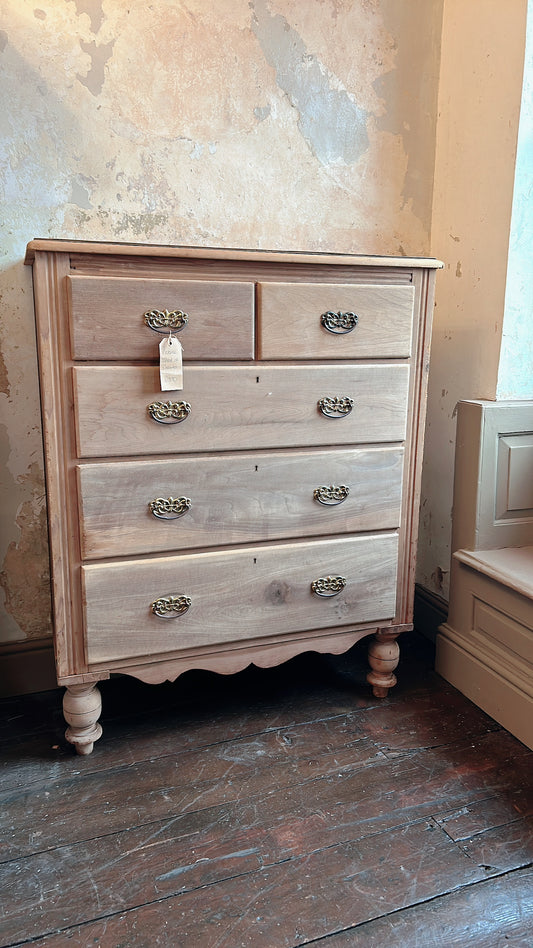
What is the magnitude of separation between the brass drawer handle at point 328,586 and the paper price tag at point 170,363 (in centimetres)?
62

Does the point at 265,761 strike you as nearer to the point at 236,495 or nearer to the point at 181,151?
the point at 236,495

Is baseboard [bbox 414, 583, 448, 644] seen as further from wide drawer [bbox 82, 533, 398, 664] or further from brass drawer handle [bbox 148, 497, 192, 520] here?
brass drawer handle [bbox 148, 497, 192, 520]

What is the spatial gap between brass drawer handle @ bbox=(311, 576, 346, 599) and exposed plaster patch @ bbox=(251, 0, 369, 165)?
4.09ft

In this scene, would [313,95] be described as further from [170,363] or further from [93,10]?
[170,363]

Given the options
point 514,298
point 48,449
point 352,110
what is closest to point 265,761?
point 48,449

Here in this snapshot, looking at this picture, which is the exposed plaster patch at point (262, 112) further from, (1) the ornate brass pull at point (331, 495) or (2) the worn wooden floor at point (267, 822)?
(2) the worn wooden floor at point (267, 822)

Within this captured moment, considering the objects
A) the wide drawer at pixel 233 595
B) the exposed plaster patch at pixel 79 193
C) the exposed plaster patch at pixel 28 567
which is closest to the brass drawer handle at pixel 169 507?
the wide drawer at pixel 233 595

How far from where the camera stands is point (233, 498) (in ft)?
5.11

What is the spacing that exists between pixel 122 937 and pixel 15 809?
1.42 ft

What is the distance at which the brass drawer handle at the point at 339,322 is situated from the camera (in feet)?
5.08

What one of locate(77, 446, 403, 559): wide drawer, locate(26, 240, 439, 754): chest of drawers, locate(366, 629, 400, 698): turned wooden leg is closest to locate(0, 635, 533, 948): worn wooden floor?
locate(366, 629, 400, 698): turned wooden leg

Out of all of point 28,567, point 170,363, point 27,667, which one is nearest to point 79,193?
point 170,363

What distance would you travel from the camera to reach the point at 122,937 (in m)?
1.12

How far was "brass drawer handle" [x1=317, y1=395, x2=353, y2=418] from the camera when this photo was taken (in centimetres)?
159
